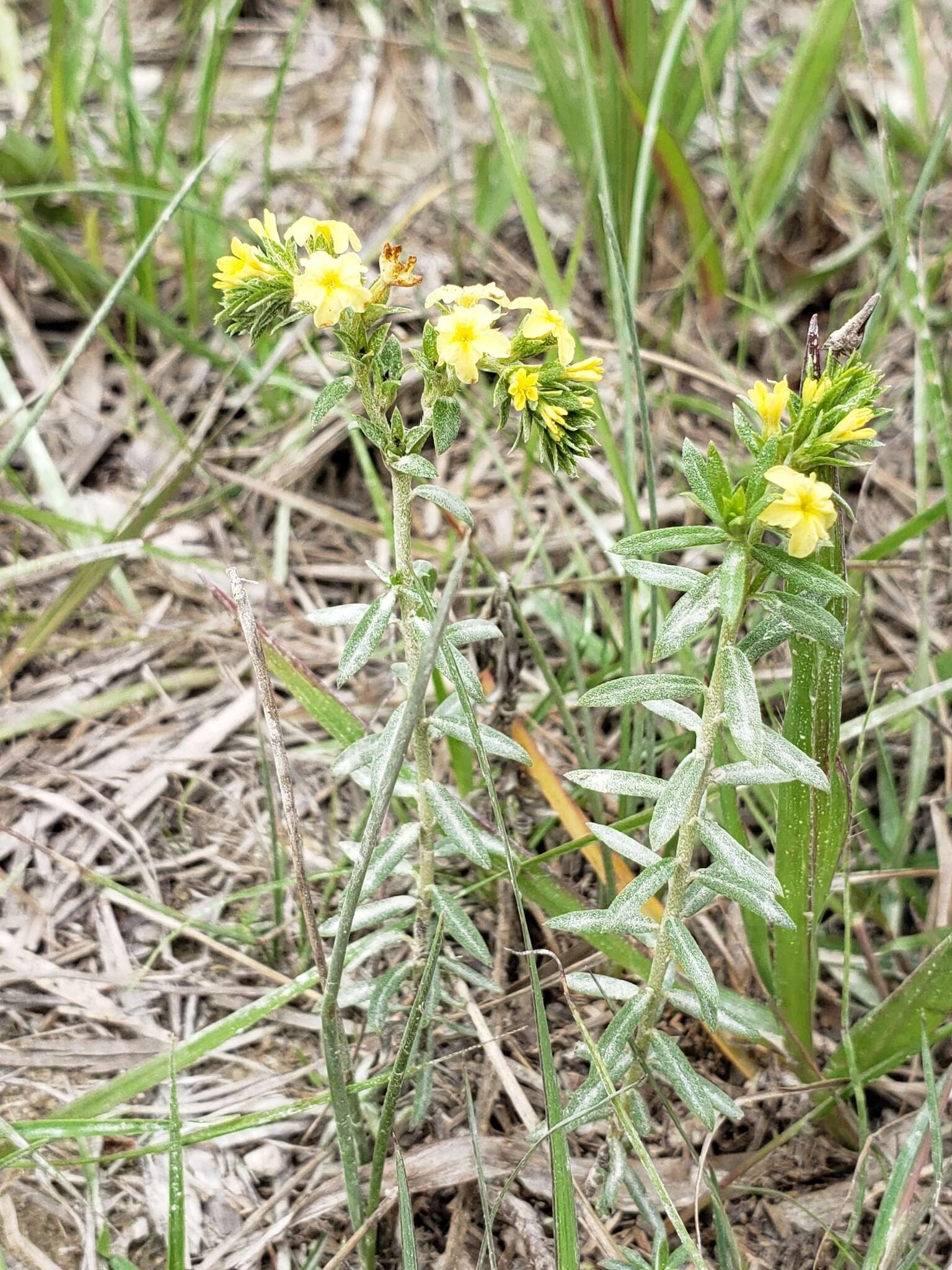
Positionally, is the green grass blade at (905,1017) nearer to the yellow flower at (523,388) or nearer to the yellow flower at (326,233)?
the yellow flower at (523,388)

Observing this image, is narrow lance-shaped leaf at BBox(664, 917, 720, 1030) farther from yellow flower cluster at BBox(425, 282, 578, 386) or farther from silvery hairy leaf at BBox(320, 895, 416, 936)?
yellow flower cluster at BBox(425, 282, 578, 386)

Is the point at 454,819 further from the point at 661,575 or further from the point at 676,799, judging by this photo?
the point at 661,575

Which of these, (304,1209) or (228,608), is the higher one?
(228,608)

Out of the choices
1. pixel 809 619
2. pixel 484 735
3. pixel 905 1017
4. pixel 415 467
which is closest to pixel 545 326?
pixel 415 467

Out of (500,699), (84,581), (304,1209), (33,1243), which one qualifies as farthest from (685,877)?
(84,581)

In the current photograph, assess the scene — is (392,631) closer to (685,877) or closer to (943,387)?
(685,877)

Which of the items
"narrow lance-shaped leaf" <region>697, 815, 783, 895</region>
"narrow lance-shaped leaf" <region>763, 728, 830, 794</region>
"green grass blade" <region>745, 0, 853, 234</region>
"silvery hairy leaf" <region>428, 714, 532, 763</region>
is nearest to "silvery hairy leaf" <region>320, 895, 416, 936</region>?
"silvery hairy leaf" <region>428, 714, 532, 763</region>

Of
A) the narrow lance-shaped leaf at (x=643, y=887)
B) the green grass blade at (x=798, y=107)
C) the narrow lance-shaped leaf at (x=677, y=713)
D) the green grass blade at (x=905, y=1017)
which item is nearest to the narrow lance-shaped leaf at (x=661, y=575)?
the narrow lance-shaped leaf at (x=677, y=713)
